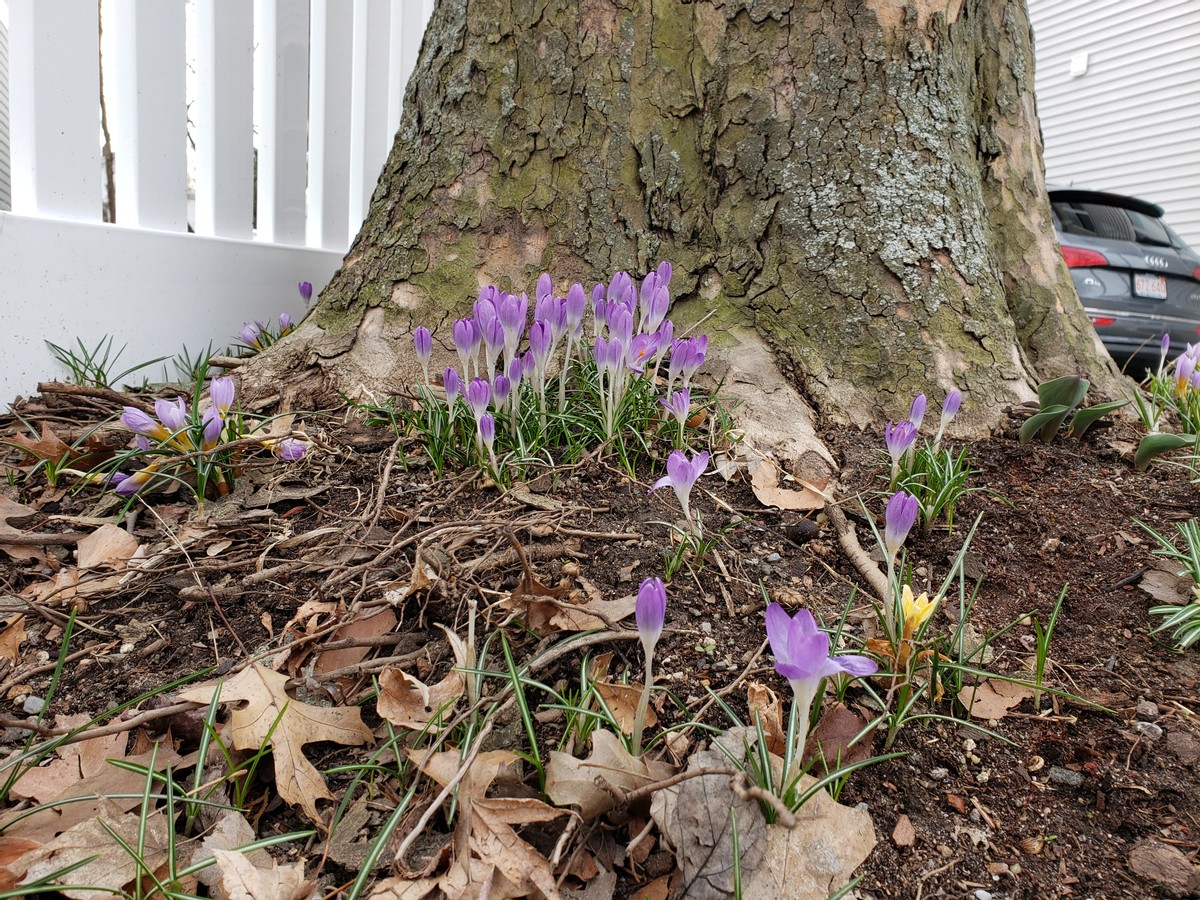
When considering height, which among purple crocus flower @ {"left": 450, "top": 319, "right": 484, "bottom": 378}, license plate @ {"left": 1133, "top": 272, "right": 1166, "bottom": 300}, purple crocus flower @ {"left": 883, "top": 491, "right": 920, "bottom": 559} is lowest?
purple crocus flower @ {"left": 883, "top": 491, "right": 920, "bottom": 559}

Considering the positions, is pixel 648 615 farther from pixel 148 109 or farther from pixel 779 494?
pixel 148 109

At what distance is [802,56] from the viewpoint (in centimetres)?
240

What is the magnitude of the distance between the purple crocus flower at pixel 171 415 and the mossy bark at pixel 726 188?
609 mm

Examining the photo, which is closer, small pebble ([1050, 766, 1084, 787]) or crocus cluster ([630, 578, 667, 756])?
crocus cluster ([630, 578, 667, 756])

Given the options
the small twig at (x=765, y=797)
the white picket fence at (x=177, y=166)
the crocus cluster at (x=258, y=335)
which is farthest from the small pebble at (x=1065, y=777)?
the white picket fence at (x=177, y=166)

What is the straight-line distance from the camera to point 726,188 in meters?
2.49

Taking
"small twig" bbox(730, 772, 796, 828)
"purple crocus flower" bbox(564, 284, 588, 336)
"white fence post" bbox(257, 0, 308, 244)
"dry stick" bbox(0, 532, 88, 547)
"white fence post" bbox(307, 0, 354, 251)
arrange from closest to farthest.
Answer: "small twig" bbox(730, 772, 796, 828) < "dry stick" bbox(0, 532, 88, 547) < "purple crocus flower" bbox(564, 284, 588, 336) < "white fence post" bbox(257, 0, 308, 244) < "white fence post" bbox(307, 0, 354, 251)

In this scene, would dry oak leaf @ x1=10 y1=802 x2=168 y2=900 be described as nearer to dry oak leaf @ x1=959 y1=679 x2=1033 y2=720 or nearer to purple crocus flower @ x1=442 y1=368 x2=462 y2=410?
purple crocus flower @ x1=442 y1=368 x2=462 y2=410

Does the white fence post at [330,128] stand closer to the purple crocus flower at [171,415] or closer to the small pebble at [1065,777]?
the purple crocus flower at [171,415]

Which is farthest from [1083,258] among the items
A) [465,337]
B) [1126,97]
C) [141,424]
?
[1126,97]

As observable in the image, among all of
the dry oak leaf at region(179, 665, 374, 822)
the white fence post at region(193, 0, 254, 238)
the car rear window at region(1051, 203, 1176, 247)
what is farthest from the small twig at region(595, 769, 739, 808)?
the car rear window at region(1051, 203, 1176, 247)

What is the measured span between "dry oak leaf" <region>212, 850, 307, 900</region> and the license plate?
24.7 feet

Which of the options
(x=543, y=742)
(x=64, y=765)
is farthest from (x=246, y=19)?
(x=543, y=742)

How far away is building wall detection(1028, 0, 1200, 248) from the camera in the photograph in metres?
13.2
